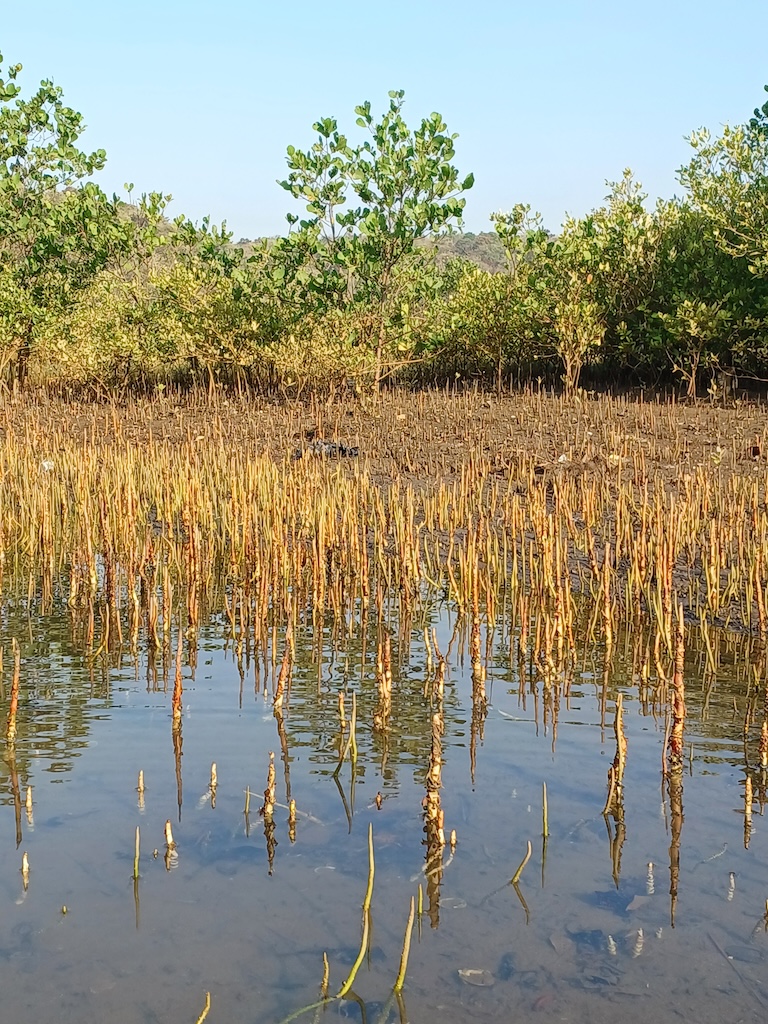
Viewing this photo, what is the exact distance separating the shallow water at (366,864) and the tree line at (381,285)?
1353 cm

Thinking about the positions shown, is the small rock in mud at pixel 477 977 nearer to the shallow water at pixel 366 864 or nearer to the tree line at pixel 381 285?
the shallow water at pixel 366 864

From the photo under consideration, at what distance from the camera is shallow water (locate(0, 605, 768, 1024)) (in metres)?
3.05

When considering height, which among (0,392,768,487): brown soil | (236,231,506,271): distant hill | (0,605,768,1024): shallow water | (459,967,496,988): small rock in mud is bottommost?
(459,967,496,988): small rock in mud

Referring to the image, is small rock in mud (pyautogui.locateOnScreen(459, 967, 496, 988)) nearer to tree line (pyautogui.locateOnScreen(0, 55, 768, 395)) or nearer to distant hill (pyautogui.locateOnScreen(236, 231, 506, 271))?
tree line (pyautogui.locateOnScreen(0, 55, 768, 395))

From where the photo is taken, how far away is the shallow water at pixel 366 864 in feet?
10.0

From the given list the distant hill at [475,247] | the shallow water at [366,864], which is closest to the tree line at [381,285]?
the shallow water at [366,864]

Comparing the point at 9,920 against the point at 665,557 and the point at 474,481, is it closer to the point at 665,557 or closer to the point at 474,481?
the point at 665,557

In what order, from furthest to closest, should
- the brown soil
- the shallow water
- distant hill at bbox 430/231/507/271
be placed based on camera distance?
distant hill at bbox 430/231/507/271 < the brown soil < the shallow water

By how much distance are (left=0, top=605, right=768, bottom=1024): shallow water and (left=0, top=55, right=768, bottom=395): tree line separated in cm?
1353

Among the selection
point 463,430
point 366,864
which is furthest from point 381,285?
point 366,864

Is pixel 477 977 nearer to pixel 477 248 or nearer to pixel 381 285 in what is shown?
pixel 381 285

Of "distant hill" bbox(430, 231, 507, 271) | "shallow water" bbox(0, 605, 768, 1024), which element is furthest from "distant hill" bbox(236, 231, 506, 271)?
"shallow water" bbox(0, 605, 768, 1024)

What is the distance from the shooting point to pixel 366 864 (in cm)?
375

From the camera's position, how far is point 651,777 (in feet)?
14.8
